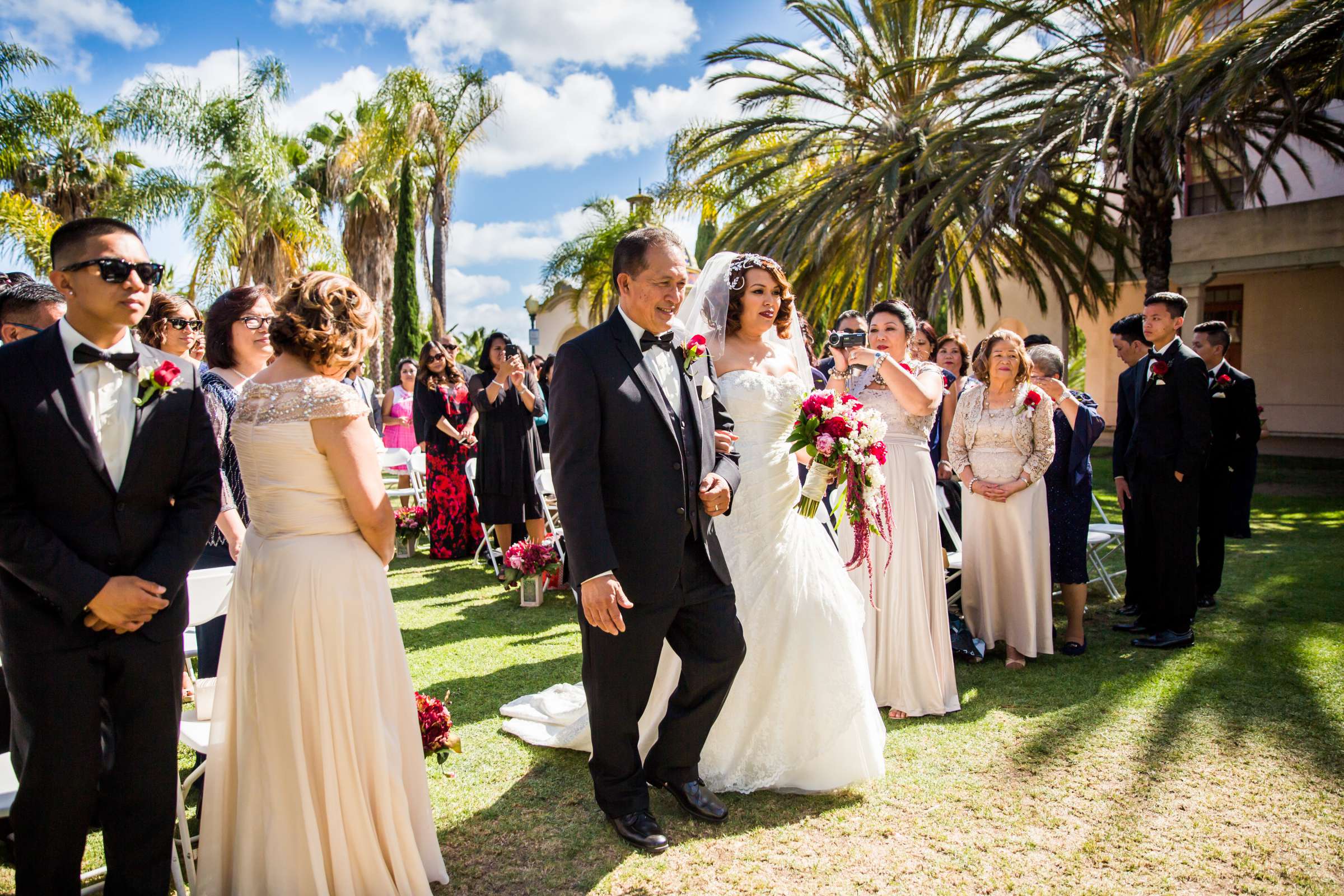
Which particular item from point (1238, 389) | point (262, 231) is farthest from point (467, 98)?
point (1238, 389)

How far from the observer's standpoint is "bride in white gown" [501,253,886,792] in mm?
3986

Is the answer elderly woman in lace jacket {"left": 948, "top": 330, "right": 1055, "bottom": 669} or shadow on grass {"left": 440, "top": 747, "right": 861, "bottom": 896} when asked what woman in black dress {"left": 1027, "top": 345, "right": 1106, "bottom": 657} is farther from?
shadow on grass {"left": 440, "top": 747, "right": 861, "bottom": 896}

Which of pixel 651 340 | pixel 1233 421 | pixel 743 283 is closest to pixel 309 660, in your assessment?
pixel 651 340

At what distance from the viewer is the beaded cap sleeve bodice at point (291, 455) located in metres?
2.80

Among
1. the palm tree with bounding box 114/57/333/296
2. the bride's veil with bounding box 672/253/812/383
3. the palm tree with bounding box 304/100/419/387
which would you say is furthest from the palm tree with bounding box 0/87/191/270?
the bride's veil with bounding box 672/253/812/383

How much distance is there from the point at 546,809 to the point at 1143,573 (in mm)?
5145

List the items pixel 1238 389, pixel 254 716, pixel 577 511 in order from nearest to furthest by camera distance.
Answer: pixel 254 716, pixel 577 511, pixel 1238 389

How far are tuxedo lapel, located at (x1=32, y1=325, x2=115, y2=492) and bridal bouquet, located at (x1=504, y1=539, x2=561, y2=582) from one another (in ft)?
16.5

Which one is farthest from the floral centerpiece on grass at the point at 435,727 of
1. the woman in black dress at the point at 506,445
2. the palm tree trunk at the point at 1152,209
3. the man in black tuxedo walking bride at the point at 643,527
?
the palm tree trunk at the point at 1152,209

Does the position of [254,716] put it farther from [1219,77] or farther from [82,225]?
[1219,77]

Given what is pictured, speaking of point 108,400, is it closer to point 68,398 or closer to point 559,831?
point 68,398

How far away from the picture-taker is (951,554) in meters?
6.88

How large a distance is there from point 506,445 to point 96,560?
6.34m

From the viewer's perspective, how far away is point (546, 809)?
3852 mm
